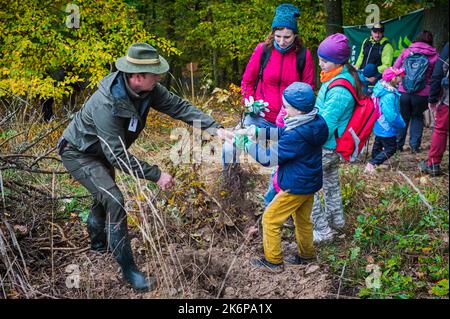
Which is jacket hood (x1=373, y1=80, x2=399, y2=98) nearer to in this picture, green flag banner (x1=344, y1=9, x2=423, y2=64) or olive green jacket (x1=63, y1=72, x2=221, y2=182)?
olive green jacket (x1=63, y1=72, x2=221, y2=182)

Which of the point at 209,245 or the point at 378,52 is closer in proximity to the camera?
the point at 209,245

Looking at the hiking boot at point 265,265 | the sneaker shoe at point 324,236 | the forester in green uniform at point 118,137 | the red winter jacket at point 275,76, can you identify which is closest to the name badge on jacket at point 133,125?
the forester in green uniform at point 118,137

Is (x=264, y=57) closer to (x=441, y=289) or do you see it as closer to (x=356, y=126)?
(x=356, y=126)

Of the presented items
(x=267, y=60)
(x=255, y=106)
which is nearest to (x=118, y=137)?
(x=255, y=106)

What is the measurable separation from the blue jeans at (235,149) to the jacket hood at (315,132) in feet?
2.84

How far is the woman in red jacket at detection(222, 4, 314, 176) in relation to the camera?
174 inches

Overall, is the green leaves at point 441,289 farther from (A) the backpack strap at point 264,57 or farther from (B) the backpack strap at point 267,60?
(A) the backpack strap at point 264,57

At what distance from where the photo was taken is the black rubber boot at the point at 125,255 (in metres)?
3.45

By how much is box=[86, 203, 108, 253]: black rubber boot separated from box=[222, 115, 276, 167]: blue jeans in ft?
3.86

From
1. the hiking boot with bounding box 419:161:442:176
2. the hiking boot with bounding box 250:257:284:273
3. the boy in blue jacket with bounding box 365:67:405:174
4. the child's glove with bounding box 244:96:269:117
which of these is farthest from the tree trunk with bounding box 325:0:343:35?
the hiking boot with bounding box 250:257:284:273

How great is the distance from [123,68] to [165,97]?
0.59m

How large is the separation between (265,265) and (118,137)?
5.08ft

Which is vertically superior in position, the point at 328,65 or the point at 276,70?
the point at 328,65

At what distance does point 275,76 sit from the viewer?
15.0 feet
